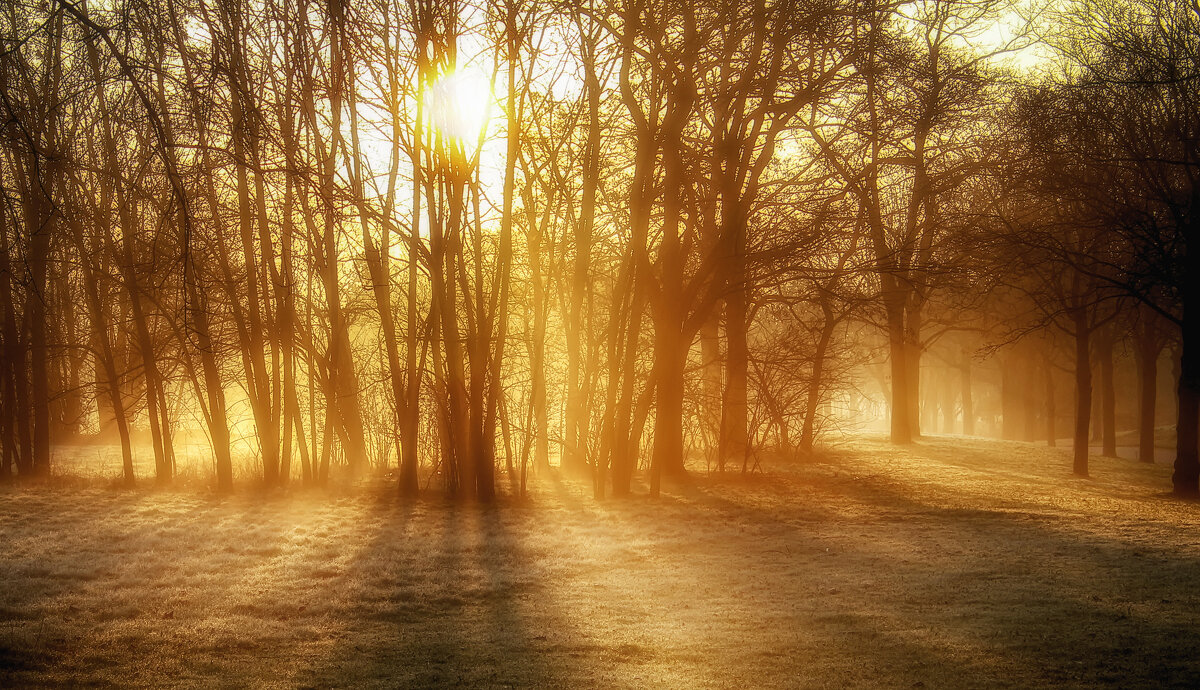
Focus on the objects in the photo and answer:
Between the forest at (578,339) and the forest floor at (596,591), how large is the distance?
0.06 m

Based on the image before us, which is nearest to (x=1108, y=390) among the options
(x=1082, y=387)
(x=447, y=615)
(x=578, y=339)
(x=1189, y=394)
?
(x=1082, y=387)

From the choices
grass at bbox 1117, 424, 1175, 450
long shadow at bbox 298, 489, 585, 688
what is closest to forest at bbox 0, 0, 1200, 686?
long shadow at bbox 298, 489, 585, 688

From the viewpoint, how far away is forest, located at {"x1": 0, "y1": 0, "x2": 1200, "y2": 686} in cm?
645

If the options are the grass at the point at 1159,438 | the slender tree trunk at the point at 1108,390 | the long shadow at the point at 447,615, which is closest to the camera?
the long shadow at the point at 447,615

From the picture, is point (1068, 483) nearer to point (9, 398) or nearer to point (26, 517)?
point (26, 517)

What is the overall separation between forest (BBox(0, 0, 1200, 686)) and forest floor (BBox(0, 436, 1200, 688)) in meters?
0.06

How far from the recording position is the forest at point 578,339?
6453 millimetres

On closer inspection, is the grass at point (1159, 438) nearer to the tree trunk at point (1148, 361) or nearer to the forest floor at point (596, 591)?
the tree trunk at point (1148, 361)

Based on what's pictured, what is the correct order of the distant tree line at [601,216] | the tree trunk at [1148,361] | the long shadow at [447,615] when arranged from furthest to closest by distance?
the tree trunk at [1148,361]
the distant tree line at [601,216]
the long shadow at [447,615]

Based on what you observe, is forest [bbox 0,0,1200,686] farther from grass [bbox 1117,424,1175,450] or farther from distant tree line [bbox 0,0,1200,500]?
grass [bbox 1117,424,1175,450]

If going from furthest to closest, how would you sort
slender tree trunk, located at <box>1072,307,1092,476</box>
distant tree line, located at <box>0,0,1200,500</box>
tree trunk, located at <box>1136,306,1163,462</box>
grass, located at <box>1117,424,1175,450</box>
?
grass, located at <box>1117,424,1175,450</box>, tree trunk, located at <box>1136,306,1163,462</box>, slender tree trunk, located at <box>1072,307,1092,476</box>, distant tree line, located at <box>0,0,1200,500</box>

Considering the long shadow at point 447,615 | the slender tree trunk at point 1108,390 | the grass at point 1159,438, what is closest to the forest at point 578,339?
the long shadow at point 447,615

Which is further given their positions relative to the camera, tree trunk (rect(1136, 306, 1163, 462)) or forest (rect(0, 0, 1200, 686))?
tree trunk (rect(1136, 306, 1163, 462))

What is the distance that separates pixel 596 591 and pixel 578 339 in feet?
34.8
